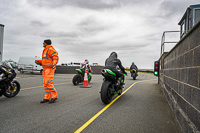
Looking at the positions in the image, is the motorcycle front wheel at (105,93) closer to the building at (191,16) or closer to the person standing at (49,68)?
the person standing at (49,68)

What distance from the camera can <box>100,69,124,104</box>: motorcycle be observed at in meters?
5.68

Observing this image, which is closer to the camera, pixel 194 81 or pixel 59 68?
pixel 194 81

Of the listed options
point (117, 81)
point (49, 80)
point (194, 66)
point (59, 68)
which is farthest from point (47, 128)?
point (59, 68)

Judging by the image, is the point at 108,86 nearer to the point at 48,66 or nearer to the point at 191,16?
the point at 48,66

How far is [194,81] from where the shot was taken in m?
2.83

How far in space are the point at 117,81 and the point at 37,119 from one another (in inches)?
138

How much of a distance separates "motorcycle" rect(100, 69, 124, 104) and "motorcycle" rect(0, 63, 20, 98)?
3.50 meters

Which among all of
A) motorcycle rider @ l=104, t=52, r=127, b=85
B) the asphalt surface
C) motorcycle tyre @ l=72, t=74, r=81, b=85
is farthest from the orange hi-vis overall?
motorcycle tyre @ l=72, t=74, r=81, b=85

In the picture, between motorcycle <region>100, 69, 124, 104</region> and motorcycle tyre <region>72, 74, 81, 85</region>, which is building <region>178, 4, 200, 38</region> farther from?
motorcycle tyre <region>72, 74, 81, 85</region>

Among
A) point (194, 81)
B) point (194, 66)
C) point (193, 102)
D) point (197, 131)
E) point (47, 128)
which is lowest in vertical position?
point (47, 128)

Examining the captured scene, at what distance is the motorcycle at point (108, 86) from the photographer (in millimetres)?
5684

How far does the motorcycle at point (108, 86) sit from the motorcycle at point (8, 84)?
350 cm

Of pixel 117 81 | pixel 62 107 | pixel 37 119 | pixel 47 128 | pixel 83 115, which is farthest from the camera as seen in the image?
pixel 117 81

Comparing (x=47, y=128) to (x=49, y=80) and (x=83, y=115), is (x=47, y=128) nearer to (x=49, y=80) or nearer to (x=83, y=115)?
(x=83, y=115)
